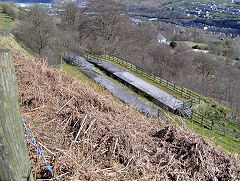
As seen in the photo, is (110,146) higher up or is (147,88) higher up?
(110,146)

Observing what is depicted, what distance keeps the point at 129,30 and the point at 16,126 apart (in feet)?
109

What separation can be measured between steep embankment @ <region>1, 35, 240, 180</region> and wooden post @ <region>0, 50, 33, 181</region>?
1.05 m

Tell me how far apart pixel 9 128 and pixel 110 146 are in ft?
6.99

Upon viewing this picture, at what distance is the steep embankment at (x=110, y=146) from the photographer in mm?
3156

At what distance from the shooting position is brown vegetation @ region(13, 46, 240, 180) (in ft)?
10.4

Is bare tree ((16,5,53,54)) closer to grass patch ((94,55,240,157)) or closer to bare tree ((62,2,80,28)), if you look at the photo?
grass patch ((94,55,240,157))

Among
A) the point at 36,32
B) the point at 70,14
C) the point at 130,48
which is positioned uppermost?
the point at 70,14

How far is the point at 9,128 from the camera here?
1740mm

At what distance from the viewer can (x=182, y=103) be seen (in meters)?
16.2

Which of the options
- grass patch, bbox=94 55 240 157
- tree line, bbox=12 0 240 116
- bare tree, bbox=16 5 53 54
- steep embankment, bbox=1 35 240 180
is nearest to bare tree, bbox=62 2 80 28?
tree line, bbox=12 0 240 116

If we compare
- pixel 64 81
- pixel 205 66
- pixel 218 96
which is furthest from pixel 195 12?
pixel 64 81

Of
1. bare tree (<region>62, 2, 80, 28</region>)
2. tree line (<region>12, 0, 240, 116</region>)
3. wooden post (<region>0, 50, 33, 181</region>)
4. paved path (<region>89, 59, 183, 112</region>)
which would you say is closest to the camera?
wooden post (<region>0, 50, 33, 181</region>)

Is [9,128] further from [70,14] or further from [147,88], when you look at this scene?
[70,14]

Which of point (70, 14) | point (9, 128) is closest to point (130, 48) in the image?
point (70, 14)
